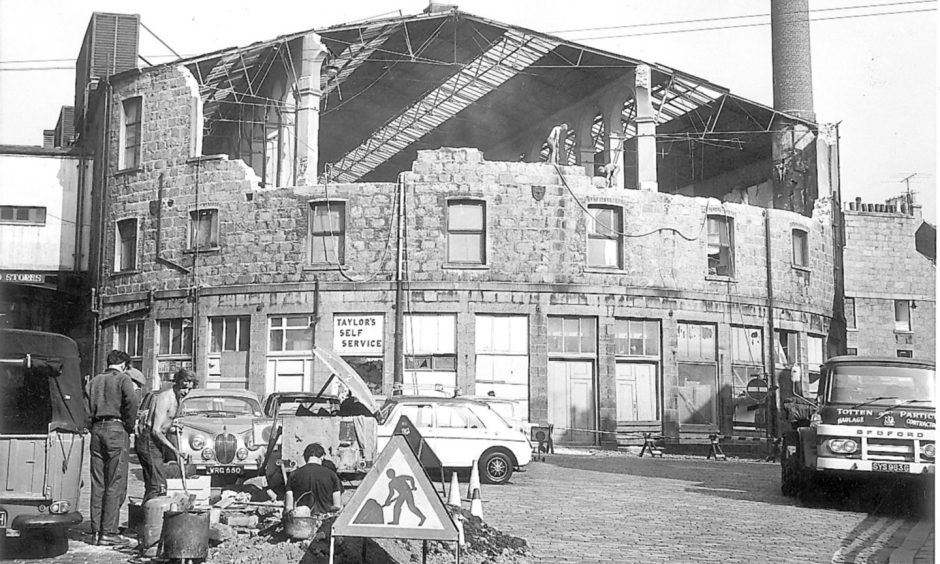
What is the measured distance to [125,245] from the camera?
33.0 metres

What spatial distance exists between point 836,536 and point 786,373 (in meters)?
20.6

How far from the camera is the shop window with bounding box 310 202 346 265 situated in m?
30.2

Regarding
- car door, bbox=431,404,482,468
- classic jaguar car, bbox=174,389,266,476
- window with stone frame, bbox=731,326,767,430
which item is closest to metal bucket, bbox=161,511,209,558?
classic jaguar car, bbox=174,389,266,476

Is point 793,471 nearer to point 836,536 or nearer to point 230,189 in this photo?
point 836,536

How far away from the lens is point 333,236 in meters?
30.3

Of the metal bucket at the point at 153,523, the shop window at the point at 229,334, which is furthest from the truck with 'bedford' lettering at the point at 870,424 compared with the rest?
the shop window at the point at 229,334

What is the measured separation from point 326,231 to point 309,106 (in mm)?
4415

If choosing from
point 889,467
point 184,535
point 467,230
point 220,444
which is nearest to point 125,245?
point 467,230

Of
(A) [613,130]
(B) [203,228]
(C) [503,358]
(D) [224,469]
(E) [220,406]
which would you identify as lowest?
(D) [224,469]

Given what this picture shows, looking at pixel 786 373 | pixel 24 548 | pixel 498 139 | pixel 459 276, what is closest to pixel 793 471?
pixel 24 548

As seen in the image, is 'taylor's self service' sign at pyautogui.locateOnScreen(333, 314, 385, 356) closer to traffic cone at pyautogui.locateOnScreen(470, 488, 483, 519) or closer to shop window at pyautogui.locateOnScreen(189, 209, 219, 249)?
shop window at pyautogui.locateOnScreen(189, 209, 219, 249)

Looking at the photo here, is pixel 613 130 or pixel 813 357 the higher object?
pixel 613 130

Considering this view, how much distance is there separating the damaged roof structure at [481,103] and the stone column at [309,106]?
1.64ft

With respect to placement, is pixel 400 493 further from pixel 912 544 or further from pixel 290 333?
pixel 290 333
